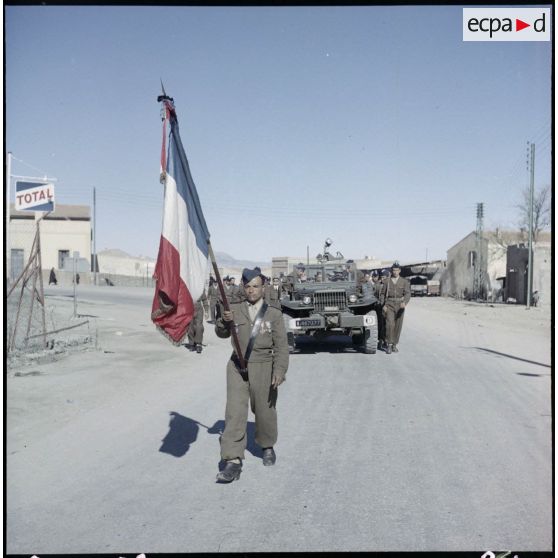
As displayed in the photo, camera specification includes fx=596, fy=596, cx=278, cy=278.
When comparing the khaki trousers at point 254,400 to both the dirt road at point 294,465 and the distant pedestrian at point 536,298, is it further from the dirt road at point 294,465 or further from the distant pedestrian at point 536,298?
the distant pedestrian at point 536,298

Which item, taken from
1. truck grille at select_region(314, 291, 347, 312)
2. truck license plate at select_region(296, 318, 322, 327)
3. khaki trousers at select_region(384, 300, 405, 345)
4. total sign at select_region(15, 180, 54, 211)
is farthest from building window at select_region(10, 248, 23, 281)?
khaki trousers at select_region(384, 300, 405, 345)

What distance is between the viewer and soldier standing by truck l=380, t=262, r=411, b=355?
12.5 m

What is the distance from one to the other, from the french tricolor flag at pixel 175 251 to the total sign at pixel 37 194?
601cm

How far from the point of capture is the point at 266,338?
502cm

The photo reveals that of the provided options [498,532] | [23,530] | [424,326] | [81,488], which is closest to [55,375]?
[81,488]

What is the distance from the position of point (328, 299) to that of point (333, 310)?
275 millimetres

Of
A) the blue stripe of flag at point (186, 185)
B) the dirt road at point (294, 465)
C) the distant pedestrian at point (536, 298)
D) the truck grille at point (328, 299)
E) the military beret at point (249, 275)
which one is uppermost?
the blue stripe of flag at point (186, 185)

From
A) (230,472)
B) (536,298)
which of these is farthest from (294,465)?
(536,298)

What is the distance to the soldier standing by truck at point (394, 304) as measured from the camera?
12523 millimetres

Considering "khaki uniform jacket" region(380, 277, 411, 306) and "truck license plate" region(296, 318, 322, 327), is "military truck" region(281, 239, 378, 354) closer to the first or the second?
"truck license plate" region(296, 318, 322, 327)

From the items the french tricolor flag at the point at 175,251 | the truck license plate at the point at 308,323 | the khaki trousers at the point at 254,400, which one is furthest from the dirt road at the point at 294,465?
the truck license plate at the point at 308,323

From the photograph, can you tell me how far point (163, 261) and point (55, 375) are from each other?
5683mm

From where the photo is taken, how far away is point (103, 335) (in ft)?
49.0

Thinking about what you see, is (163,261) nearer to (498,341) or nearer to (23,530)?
(23,530)
